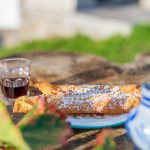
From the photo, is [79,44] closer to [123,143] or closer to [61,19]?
[61,19]

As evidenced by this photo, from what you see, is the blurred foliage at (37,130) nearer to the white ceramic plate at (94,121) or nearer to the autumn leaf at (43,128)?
the autumn leaf at (43,128)

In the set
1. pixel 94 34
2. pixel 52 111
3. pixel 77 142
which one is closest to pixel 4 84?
pixel 77 142

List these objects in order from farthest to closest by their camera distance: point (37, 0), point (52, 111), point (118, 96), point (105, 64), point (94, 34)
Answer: point (37, 0) < point (94, 34) < point (105, 64) < point (118, 96) < point (52, 111)

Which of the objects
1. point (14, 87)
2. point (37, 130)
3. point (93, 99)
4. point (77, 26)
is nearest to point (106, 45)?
point (77, 26)

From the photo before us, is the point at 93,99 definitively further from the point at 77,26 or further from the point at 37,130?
the point at 77,26

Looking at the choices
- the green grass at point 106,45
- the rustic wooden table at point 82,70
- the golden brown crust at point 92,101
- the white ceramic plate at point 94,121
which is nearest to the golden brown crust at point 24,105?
the golden brown crust at point 92,101

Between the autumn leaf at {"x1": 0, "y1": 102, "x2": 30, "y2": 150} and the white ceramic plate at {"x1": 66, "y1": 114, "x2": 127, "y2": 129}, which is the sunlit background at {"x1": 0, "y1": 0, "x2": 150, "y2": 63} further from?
the autumn leaf at {"x1": 0, "y1": 102, "x2": 30, "y2": 150}
